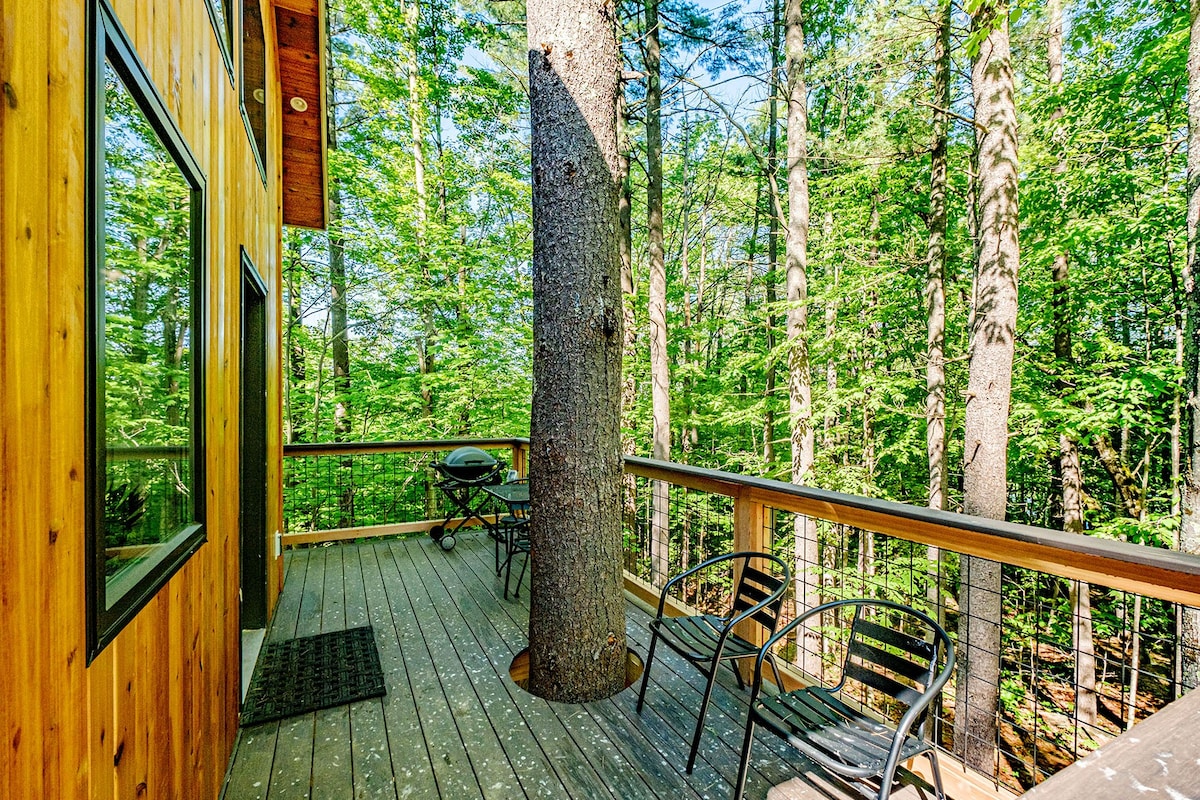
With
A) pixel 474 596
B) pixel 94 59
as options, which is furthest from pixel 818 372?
pixel 94 59

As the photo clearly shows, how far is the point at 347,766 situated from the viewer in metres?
2.04

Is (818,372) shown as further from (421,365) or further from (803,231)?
(421,365)

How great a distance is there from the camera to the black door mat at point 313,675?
2451 mm

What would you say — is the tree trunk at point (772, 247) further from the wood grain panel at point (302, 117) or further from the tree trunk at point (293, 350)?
the tree trunk at point (293, 350)

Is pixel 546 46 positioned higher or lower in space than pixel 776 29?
lower

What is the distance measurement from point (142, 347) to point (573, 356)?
61.3 inches

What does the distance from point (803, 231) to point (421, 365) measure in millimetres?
6941

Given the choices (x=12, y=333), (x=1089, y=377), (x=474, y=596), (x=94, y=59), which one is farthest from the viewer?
(x=1089, y=377)

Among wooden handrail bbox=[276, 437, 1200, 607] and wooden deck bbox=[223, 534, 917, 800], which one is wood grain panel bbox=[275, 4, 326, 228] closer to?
wooden deck bbox=[223, 534, 917, 800]

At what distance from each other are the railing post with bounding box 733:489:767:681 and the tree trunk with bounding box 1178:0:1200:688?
12.6 ft

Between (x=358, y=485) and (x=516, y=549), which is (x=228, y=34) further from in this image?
(x=358, y=485)

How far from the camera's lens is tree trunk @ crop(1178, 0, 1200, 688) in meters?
4.18

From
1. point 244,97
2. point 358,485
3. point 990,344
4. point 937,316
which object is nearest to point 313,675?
point 244,97

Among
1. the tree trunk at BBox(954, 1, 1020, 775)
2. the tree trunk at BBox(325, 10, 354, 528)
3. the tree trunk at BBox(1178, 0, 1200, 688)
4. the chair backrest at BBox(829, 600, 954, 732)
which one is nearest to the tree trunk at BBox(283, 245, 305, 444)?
the tree trunk at BBox(325, 10, 354, 528)
